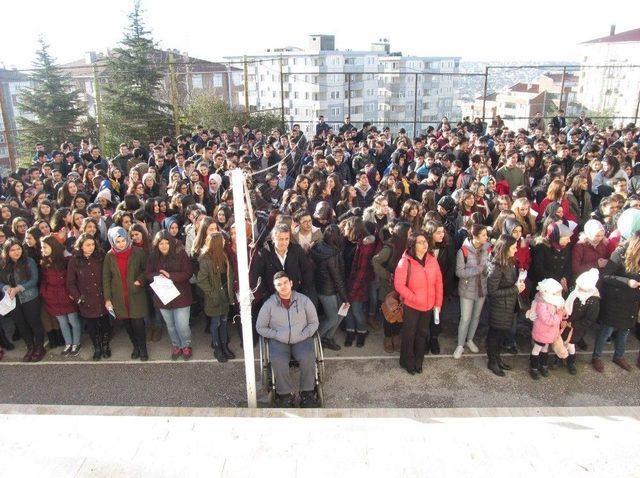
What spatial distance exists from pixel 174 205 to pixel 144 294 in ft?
5.37

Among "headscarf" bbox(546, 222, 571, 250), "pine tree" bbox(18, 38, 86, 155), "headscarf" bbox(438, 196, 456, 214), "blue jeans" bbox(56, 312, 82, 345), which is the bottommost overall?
"blue jeans" bbox(56, 312, 82, 345)

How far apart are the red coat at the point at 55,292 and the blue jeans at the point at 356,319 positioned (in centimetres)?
338

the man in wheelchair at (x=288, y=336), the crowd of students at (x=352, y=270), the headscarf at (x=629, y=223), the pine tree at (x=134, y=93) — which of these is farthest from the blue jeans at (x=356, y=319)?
the pine tree at (x=134, y=93)

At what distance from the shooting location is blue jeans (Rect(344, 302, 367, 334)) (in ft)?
20.0

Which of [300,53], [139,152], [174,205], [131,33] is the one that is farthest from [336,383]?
[300,53]

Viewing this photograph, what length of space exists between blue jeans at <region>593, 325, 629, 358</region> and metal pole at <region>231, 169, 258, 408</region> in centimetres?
392

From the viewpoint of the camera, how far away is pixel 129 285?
572cm

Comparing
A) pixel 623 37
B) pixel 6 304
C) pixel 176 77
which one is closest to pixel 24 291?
pixel 6 304

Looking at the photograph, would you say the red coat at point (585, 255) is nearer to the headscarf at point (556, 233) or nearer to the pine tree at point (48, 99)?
the headscarf at point (556, 233)

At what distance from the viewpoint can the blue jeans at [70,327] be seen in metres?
6.02

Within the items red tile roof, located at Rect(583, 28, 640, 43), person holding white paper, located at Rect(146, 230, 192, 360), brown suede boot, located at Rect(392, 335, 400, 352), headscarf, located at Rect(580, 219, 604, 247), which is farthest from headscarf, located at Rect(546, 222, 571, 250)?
red tile roof, located at Rect(583, 28, 640, 43)

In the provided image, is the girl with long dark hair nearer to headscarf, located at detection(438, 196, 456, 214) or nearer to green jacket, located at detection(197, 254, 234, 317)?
green jacket, located at detection(197, 254, 234, 317)

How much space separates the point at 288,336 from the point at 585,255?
3.56 metres

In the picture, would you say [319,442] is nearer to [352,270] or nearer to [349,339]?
[349,339]
